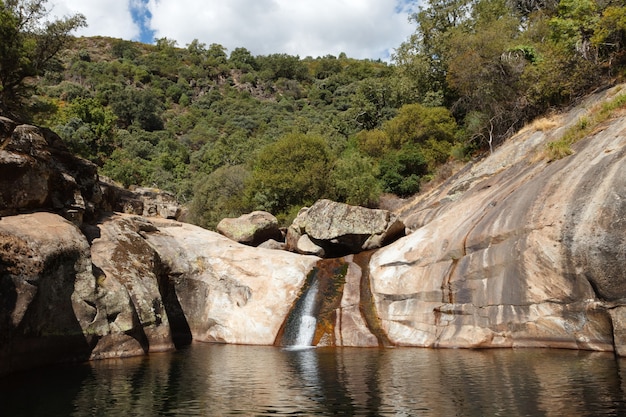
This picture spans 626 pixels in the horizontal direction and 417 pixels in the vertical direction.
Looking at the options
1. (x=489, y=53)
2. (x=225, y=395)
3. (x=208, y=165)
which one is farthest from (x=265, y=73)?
(x=225, y=395)

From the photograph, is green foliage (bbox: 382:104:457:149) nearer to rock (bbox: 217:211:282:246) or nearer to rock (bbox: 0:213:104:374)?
rock (bbox: 217:211:282:246)

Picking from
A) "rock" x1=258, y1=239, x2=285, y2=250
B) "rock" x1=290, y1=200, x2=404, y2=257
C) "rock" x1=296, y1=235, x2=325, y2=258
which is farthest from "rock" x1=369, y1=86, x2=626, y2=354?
"rock" x1=258, y1=239, x2=285, y2=250

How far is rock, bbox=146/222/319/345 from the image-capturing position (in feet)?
87.0

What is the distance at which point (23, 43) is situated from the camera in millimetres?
35469

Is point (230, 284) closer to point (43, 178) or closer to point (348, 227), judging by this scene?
point (348, 227)

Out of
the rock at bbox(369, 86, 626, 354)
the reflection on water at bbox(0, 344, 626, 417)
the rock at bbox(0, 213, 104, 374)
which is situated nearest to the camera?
the reflection on water at bbox(0, 344, 626, 417)

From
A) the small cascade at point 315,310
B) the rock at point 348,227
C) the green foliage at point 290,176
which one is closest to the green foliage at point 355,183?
the green foliage at point 290,176

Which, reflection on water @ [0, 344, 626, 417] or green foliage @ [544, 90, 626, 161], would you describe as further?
green foliage @ [544, 90, 626, 161]

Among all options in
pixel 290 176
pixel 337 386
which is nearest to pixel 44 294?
pixel 337 386

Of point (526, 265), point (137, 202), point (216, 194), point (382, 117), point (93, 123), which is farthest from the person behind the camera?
point (93, 123)

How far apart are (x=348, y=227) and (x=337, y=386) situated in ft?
57.7

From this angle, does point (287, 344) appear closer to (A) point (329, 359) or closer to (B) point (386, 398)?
(A) point (329, 359)

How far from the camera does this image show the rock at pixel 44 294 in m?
17.7

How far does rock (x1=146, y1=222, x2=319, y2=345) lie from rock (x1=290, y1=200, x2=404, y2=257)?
2.50 meters
